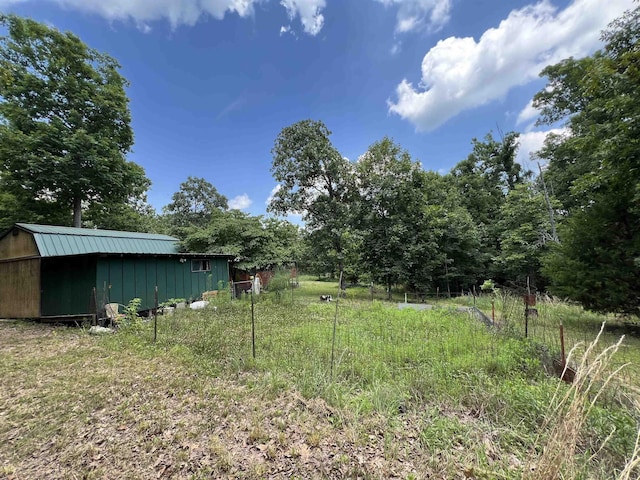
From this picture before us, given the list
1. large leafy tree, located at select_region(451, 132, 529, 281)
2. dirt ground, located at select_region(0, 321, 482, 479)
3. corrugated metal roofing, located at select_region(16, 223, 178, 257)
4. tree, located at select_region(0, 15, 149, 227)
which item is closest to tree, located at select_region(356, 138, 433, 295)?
large leafy tree, located at select_region(451, 132, 529, 281)

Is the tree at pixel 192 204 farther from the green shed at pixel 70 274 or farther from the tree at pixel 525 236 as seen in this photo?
the tree at pixel 525 236

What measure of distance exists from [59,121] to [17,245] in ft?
25.9

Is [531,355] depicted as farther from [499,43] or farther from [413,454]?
[499,43]

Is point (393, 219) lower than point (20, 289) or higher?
higher

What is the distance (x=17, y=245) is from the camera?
8.31 metres

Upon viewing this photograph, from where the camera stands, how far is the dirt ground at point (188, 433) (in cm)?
216

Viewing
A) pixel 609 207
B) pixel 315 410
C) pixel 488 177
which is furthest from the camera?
pixel 488 177

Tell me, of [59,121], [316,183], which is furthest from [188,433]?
[59,121]

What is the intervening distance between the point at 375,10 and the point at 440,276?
13476 millimetres

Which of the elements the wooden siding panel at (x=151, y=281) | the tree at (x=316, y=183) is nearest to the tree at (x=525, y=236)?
the tree at (x=316, y=183)

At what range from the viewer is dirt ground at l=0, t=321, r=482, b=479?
216 cm

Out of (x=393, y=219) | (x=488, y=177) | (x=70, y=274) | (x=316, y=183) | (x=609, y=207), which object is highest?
(x=488, y=177)

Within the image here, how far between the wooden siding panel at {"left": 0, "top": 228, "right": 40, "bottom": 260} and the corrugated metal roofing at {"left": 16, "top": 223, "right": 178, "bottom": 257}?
23 cm

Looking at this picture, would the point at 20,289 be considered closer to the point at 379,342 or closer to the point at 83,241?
the point at 83,241
